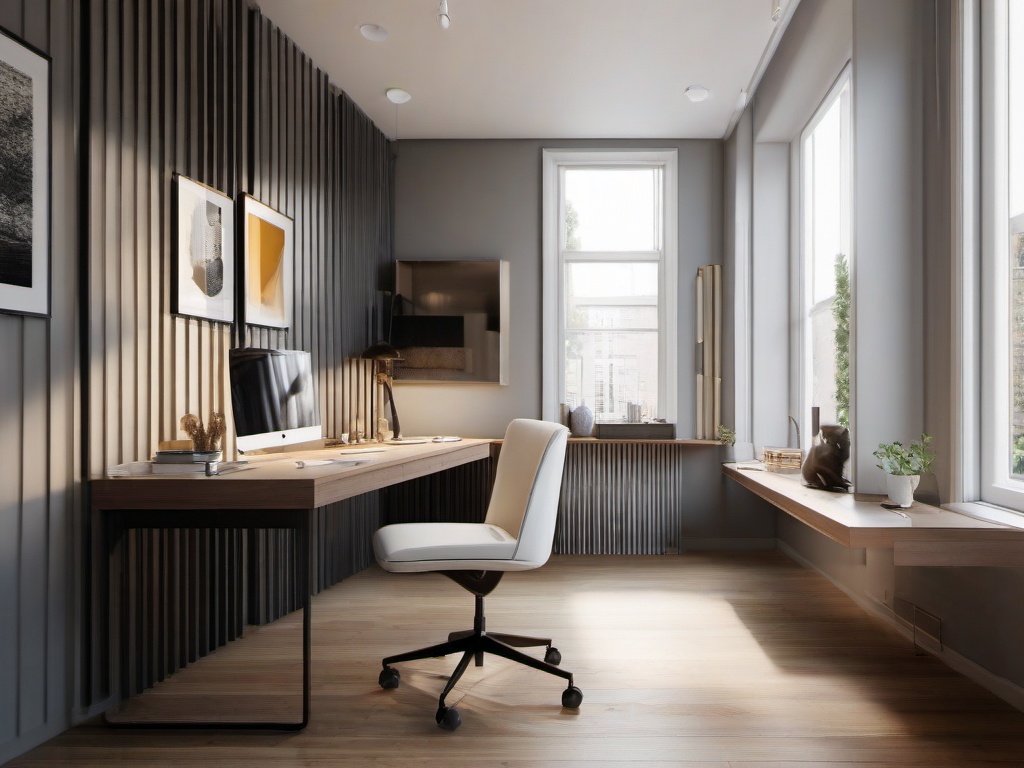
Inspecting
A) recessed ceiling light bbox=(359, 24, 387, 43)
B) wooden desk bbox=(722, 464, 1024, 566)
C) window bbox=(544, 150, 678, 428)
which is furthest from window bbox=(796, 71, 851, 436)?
recessed ceiling light bbox=(359, 24, 387, 43)

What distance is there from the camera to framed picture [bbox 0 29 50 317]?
6.15ft

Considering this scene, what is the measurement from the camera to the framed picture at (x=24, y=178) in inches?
73.8

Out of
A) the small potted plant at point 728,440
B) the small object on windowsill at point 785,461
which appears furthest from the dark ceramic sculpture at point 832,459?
the small potted plant at point 728,440

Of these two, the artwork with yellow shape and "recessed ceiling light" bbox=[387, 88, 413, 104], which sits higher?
"recessed ceiling light" bbox=[387, 88, 413, 104]

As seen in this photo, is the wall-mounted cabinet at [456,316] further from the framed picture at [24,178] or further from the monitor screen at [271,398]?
the framed picture at [24,178]

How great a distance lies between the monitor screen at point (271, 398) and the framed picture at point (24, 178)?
65 cm

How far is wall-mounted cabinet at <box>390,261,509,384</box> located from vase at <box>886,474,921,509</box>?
8.55 feet

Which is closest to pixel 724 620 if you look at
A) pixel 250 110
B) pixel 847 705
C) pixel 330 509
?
pixel 847 705

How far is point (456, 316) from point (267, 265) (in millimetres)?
1699

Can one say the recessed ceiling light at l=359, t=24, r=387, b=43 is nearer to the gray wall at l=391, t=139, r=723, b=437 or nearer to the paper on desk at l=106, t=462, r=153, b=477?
the gray wall at l=391, t=139, r=723, b=437

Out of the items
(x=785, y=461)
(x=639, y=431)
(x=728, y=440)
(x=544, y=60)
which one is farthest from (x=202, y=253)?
(x=728, y=440)

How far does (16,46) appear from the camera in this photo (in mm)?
1892

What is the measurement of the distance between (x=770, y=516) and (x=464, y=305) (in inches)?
94.2

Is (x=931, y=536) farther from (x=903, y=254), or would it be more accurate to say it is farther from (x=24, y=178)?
(x=24, y=178)
